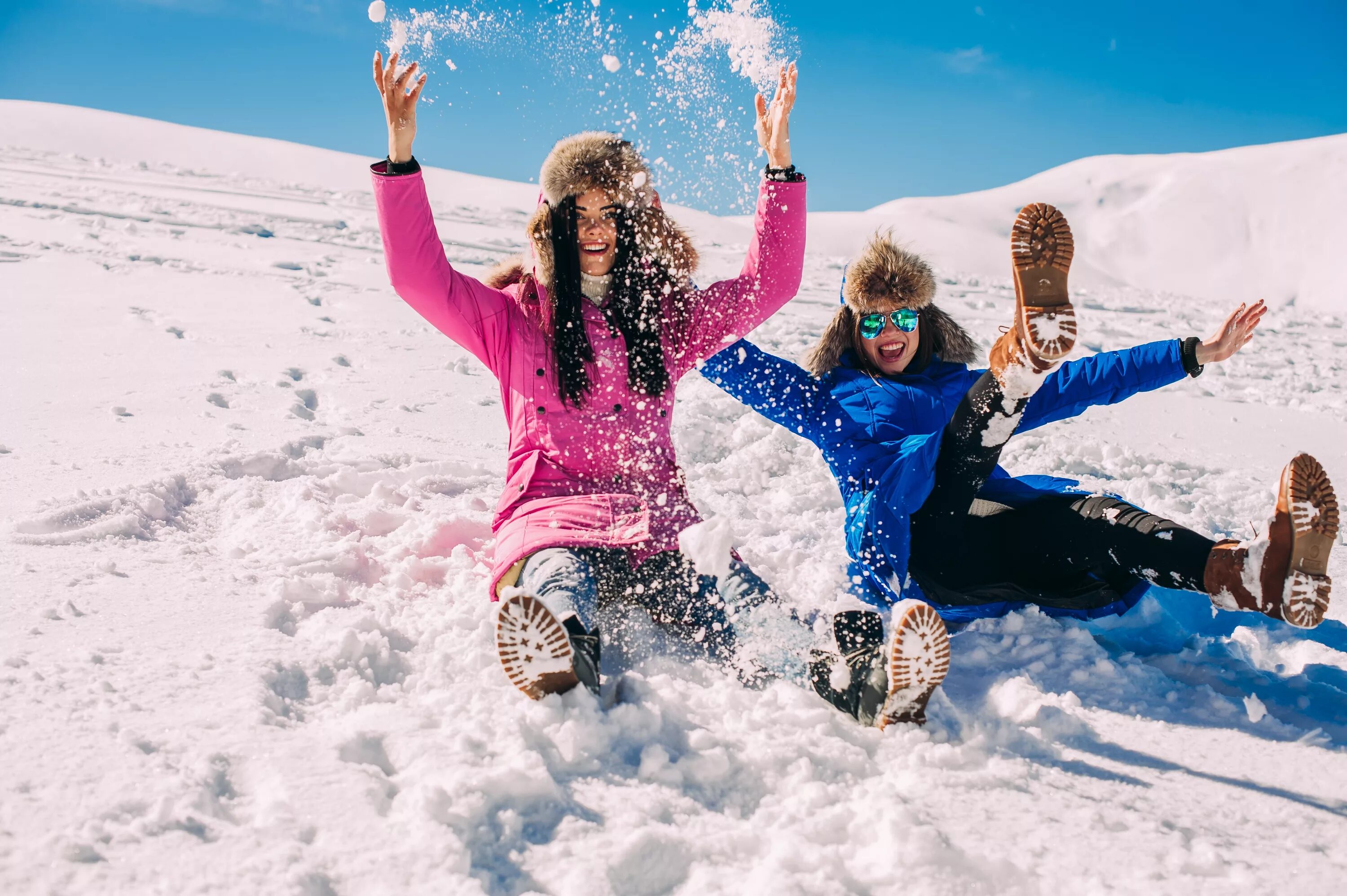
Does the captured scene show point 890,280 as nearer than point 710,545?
No

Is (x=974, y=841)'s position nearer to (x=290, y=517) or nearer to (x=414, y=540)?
(x=414, y=540)

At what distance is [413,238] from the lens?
7.09 feet

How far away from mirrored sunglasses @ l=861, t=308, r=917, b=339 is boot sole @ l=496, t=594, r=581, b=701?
1.51 m

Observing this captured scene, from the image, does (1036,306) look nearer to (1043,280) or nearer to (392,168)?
(1043,280)

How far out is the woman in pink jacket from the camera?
7.10 feet

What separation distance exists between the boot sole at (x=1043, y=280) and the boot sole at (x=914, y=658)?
2.16ft

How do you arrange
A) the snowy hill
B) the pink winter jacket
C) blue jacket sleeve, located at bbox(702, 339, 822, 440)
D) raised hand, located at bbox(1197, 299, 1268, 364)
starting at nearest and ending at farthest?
the pink winter jacket < raised hand, located at bbox(1197, 299, 1268, 364) < blue jacket sleeve, located at bbox(702, 339, 822, 440) < the snowy hill

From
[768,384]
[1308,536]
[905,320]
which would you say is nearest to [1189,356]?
[1308,536]

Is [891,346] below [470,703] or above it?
above

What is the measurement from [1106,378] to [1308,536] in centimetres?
66

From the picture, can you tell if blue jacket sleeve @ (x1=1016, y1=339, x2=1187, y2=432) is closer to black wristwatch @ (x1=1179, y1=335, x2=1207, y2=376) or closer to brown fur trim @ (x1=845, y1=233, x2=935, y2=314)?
black wristwatch @ (x1=1179, y1=335, x2=1207, y2=376)

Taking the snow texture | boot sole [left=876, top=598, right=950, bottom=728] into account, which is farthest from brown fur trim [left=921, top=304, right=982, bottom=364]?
boot sole [left=876, top=598, right=950, bottom=728]

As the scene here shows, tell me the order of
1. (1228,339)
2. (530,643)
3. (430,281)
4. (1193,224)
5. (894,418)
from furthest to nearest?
(1193,224) < (894,418) < (1228,339) < (430,281) < (530,643)

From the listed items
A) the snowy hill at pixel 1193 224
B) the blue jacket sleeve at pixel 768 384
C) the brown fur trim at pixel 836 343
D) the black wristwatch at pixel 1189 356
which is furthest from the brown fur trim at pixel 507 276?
the snowy hill at pixel 1193 224
